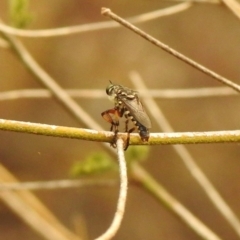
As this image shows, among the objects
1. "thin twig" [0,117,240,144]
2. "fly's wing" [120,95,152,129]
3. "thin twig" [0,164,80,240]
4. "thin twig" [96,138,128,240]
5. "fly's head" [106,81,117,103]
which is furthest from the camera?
"thin twig" [0,164,80,240]

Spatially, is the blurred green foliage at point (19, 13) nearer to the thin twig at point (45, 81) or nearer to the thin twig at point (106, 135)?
the thin twig at point (45, 81)

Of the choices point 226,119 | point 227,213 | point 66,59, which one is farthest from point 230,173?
point 227,213

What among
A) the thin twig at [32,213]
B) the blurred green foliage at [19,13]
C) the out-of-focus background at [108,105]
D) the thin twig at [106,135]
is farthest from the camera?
the out-of-focus background at [108,105]

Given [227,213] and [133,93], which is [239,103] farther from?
[133,93]

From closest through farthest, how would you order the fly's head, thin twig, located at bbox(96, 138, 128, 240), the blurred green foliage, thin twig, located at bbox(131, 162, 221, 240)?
thin twig, located at bbox(96, 138, 128, 240)
the fly's head
the blurred green foliage
thin twig, located at bbox(131, 162, 221, 240)

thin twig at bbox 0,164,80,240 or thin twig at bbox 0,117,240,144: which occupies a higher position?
thin twig at bbox 0,164,80,240

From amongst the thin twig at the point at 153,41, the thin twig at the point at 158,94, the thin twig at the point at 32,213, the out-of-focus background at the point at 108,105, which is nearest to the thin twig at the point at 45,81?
the thin twig at the point at 158,94

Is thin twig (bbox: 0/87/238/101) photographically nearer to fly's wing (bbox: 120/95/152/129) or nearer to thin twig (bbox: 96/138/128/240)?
fly's wing (bbox: 120/95/152/129)

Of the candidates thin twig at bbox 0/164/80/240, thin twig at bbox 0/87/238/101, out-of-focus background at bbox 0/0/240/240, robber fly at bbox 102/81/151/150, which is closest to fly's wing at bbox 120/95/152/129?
robber fly at bbox 102/81/151/150
